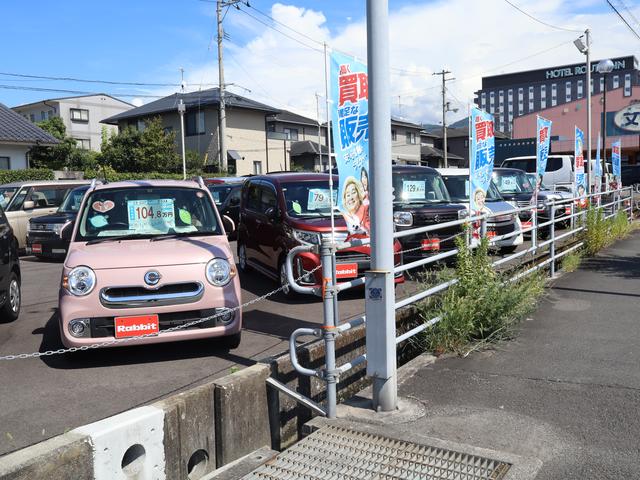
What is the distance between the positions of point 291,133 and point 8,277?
1490 inches

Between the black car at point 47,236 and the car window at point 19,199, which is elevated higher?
Result: the car window at point 19,199

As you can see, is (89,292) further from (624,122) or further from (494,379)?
(624,122)

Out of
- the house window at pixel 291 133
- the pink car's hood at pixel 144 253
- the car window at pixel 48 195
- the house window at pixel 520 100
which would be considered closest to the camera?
the pink car's hood at pixel 144 253

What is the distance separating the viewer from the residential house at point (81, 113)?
5347cm

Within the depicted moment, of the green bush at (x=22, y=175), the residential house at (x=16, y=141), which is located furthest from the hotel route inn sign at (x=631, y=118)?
the residential house at (x=16, y=141)

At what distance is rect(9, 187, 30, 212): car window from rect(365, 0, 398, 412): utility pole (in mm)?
12257

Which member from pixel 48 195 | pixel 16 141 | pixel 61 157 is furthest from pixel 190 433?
pixel 61 157

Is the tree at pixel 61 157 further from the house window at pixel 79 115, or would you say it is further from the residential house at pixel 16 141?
the house window at pixel 79 115

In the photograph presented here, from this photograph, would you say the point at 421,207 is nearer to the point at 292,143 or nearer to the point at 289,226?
the point at 289,226

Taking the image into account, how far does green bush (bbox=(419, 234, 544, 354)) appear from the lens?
5.60m

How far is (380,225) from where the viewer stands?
162 inches

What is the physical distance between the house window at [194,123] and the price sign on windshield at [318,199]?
3134cm

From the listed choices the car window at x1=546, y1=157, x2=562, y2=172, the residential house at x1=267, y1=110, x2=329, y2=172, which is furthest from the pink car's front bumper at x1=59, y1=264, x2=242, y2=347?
the residential house at x1=267, y1=110, x2=329, y2=172

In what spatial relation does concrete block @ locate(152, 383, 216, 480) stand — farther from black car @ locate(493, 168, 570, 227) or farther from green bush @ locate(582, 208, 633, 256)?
black car @ locate(493, 168, 570, 227)
